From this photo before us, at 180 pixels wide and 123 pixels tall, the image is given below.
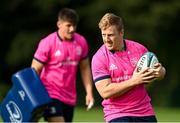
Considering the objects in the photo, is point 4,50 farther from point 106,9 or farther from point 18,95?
point 18,95

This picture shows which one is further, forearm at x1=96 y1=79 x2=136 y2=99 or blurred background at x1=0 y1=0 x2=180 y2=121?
blurred background at x1=0 y1=0 x2=180 y2=121

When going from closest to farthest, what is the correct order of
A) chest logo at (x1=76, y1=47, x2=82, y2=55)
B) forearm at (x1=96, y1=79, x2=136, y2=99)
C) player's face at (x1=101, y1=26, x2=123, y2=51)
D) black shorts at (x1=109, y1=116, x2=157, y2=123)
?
forearm at (x1=96, y1=79, x2=136, y2=99) < player's face at (x1=101, y1=26, x2=123, y2=51) < black shorts at (x1=109, y1=116, x2=157, y2=123) < chest logo at (x1=76, y1=47, x2=82, y2=55)

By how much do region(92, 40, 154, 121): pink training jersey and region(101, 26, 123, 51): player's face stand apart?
8 centimetres

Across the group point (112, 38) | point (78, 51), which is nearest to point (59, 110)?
point (78, 51)

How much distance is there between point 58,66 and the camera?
9859mm

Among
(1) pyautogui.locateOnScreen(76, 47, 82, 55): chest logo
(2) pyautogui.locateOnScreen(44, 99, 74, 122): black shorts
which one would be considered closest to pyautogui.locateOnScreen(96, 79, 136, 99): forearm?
(2) pyautogui.locateOnScreen(44, 99, 74, 122): black shorts

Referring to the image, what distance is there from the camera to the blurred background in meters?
23.5

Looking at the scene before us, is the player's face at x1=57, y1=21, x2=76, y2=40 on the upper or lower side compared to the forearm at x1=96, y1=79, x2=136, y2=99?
lower

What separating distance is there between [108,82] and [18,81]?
1.91 metres

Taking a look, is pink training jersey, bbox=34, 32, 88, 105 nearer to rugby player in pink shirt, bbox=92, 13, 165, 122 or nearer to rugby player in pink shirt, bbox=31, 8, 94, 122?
rugby player in pink shirt, bbox=31, 8, 94, 122

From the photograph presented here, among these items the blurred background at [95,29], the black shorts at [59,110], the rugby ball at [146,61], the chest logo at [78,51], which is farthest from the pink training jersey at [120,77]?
the blurred background at [95,29]

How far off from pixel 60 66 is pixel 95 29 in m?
14.6

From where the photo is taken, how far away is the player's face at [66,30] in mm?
9836

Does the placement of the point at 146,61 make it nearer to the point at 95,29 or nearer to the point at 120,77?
the point at 120,77
